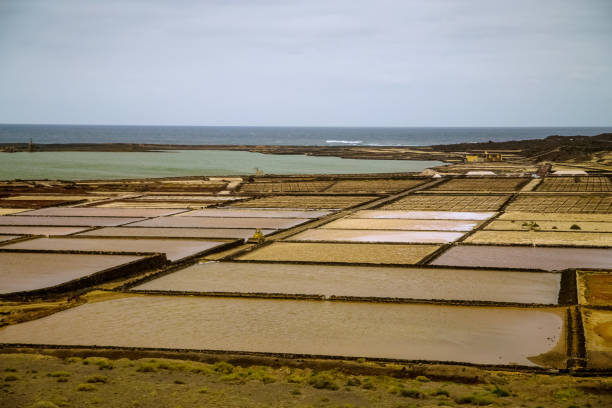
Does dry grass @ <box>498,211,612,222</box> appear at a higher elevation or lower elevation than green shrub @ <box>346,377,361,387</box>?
higher

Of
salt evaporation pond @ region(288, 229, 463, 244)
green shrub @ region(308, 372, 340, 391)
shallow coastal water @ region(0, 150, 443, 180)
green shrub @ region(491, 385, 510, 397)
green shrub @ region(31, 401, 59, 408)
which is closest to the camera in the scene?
green shrub @ region(31, 401, 59, 408)

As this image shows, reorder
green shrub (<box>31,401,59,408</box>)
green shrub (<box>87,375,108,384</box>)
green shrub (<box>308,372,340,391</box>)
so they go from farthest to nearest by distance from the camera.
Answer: green shrub (<box>87,375,108,384</box>) < green shrub (<box>308,372,340,391</box>) < green shrub (<box>31,401,59,408</box>)

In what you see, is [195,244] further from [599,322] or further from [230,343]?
[599,322]

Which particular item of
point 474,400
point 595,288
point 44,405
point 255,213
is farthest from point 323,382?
point 255,213

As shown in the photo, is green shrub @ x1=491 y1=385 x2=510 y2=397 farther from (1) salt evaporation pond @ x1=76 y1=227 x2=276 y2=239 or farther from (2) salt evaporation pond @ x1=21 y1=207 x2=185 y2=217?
(2) salt evaporation pond @ x1=21 y1=207 x2=185 y2=217

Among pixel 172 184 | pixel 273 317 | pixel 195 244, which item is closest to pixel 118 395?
pixel 273 317

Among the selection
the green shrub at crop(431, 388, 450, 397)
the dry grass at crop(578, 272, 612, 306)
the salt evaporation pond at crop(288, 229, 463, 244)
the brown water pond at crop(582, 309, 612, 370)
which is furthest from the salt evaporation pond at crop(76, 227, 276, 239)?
the green shrub at crop(431, 388, 450, 397)

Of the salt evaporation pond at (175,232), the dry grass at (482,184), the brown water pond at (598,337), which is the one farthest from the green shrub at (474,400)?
the dry grass at (482,184)

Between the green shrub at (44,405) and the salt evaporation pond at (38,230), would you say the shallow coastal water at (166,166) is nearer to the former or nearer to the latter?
the salt evaporation pond at (38,230)
